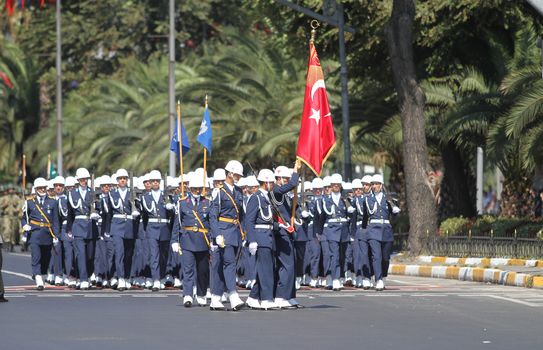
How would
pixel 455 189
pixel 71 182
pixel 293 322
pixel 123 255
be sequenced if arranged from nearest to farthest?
pixel 293 322
pixel 123 255
pixel 71 182
pixel 455 189

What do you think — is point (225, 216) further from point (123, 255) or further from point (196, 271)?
point (123, 255)

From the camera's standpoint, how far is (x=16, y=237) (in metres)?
48.4

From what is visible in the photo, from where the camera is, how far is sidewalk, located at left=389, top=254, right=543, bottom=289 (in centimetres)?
2702


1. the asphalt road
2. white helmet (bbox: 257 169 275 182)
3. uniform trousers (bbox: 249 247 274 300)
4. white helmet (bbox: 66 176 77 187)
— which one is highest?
white helmet (bbox: 66 176 77 187)

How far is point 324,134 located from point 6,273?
804cm

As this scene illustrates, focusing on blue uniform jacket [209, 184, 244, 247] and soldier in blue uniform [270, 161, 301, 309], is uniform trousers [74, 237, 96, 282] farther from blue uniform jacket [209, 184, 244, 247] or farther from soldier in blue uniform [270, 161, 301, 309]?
soldier in blue uniform [270, 161, 301, 309]

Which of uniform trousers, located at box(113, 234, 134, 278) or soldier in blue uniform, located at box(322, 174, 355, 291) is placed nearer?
uniform trousers, located at box(113, 234, 134, 278)

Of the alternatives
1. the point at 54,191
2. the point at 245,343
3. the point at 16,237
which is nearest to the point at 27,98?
the point at 16,237

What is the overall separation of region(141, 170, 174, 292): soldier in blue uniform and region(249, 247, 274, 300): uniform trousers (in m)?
5.54

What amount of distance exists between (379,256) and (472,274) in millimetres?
3450

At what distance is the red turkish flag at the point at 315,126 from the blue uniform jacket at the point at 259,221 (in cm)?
446

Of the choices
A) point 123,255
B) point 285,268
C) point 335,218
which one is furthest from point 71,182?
point 285,268

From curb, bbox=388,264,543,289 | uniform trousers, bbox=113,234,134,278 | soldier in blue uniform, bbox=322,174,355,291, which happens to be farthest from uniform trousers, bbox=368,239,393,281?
uniform trousers, bbox=113,234,134,278

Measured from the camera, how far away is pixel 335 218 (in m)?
27.5
